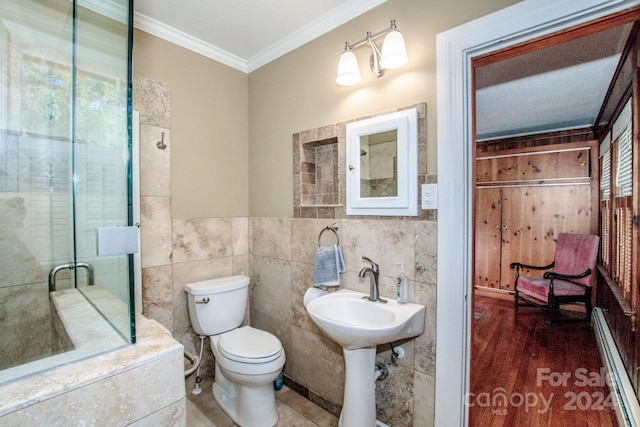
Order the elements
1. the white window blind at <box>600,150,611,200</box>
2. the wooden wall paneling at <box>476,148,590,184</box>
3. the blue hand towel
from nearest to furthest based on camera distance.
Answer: the blue hand towel → the white window blind at <box>600,150,611,200</box> → the wooden wall paneling at <box>476,148,590,184</box>

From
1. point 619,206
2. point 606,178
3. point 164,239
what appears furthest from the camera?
point 606,178

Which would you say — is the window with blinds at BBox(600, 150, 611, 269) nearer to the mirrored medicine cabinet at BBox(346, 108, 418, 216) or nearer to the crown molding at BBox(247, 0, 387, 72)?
the mirrored medicine cabinet at BBox(346, 108, 418, 216)

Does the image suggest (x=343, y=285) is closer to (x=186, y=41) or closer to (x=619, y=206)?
(x=186, y=41)

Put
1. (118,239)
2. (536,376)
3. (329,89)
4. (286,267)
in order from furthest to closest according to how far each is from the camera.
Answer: (536,376) < (286,267) < (329,89) < (118,239)

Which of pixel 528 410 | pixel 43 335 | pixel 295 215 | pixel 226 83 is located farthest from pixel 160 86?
pixel 528 410

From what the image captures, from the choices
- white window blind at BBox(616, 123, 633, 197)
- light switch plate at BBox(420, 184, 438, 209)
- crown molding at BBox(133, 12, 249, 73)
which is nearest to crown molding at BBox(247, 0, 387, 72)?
crown molding at BBox(133, 12, 249, 73)

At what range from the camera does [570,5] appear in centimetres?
109

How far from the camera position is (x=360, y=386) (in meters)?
1.49

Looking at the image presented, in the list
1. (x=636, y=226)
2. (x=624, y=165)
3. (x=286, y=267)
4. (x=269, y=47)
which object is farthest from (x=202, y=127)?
(x=624, y=165)

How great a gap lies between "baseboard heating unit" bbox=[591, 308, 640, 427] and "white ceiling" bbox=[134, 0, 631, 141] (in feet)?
6.90

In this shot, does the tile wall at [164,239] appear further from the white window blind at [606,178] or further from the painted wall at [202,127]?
the white window blind at [606,178]

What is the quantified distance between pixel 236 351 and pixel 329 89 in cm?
168

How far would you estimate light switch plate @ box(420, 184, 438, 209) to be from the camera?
1.41 meters

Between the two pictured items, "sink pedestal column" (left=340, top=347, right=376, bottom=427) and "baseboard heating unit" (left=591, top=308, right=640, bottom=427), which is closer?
"sink pedestal column" (left=340, top=347, right=376, bottom=427)
